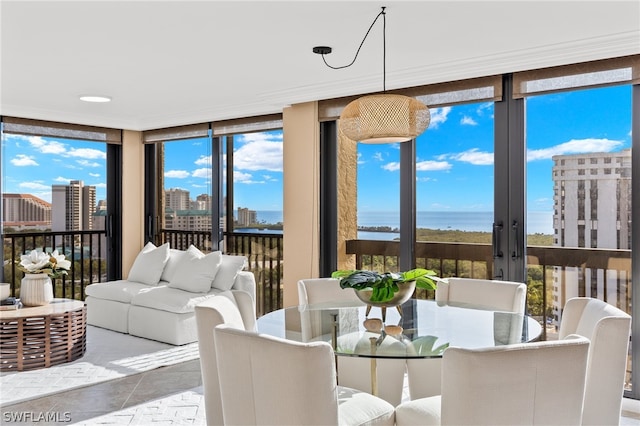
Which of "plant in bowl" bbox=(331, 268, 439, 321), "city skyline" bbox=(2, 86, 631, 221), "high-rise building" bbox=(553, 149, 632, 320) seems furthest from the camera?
"city skyline" bbox=(2, 86, 631, 221)

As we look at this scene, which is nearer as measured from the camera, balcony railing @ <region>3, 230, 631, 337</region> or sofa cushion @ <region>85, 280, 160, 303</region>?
balcony railing @ <region>3, 230, 631, 337</region>

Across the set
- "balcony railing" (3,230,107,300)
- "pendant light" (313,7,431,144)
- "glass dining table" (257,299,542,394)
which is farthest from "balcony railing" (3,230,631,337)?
"pendant light" (313,7,431,144)

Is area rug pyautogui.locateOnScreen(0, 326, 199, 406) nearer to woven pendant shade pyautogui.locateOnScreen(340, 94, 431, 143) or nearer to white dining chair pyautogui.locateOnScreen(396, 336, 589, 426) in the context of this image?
woven pendant shade pyautogui.locateOnScreen(340, 94, 431, 143)

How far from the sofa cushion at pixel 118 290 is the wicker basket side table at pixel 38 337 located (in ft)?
3.05

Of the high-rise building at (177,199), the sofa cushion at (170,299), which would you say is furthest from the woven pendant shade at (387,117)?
the high-rise building at (177,199)

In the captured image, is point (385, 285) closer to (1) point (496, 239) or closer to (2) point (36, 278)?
(1) point (496, 239)

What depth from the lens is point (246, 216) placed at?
639 cm

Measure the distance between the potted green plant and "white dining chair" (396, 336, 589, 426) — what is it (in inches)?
32.6

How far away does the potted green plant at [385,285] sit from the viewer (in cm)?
267

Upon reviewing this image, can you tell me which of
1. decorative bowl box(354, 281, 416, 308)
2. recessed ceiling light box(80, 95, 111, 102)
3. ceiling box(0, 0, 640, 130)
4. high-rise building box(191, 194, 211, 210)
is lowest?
decorative bowl box(354, 281, 416, 308)

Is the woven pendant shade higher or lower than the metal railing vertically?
higher

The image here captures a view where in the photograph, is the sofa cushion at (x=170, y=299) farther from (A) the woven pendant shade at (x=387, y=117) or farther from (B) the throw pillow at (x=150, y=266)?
(A) the woven pendant shade at (x=387, y=117)

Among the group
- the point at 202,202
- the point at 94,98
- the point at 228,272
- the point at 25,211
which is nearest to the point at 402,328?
the point at 228,272

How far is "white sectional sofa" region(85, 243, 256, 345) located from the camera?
202 inches
